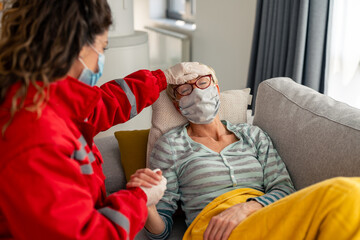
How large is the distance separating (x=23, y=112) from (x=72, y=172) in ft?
0.59

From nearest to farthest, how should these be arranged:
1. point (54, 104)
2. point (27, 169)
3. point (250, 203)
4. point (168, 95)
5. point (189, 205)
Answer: point (27, 169)
point (54, 104)
point (250, 203)
point (189, 205)
point (168, 95)

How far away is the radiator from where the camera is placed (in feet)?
12.9

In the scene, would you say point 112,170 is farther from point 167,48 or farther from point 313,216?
point 167,48

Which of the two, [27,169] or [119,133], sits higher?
[27,169]

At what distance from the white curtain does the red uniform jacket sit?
65.5 inches

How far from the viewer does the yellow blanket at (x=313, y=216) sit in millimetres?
1043

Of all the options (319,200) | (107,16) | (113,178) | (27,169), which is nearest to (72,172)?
(27,169)

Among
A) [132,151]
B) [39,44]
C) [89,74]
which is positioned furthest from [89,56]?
[132,151]

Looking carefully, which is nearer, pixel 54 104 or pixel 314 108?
pixel 54 104

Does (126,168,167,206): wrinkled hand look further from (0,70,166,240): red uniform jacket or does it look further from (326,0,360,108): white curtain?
(326,0,360,108): white curtain

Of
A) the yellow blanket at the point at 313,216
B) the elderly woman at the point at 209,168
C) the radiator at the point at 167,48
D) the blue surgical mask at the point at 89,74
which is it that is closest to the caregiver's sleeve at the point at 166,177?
the elderly woman at the point at 209,168

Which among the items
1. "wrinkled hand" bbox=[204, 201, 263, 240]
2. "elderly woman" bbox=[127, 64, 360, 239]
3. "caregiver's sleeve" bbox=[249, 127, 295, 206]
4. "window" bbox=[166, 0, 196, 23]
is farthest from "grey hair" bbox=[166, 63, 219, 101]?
"window" bbox=[166, 0, 196, 23]

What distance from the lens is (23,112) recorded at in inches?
36.7

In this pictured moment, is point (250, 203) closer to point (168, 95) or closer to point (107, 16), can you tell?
point (168, 95)
